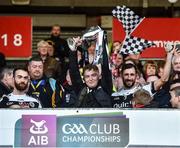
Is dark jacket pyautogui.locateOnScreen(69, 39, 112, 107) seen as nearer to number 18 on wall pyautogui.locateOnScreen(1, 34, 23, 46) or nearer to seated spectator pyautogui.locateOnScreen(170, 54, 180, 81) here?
seated spectator pyautogui.locateOnScreen(170, 54, 180, 81)

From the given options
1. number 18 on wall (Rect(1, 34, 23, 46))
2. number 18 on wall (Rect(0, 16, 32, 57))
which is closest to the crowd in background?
number 18 on wall (Rect(0, 16, 32, 57))

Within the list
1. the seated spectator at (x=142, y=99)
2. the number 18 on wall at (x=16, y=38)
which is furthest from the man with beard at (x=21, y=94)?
the number 18 on wall at (x=16, y=38)

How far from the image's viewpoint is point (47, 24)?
564 inches

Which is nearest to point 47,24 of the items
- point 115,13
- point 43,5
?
point 43,5

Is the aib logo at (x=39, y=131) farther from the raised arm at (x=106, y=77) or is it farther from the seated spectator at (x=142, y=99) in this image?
the raised arm at (x=106, y=77)

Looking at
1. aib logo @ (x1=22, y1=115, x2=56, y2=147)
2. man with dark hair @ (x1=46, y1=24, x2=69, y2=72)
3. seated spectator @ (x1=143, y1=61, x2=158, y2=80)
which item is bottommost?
aib logo @ (x1=22, y1=115, x2=56, y2=147)

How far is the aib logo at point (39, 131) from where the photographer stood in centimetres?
530

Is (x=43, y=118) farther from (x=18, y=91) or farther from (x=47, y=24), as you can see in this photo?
(x=47, y=24)

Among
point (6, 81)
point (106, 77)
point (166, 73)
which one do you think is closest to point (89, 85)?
point (106, 77)

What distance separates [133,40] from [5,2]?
22.5 feet

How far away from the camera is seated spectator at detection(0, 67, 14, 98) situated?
6978mm

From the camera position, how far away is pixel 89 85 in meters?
6.37

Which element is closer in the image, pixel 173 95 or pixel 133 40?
pixel 173 95

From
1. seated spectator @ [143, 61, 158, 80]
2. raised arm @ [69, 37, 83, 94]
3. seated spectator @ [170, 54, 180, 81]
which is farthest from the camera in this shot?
seated spectator @ [143, 61, 158, 80]
